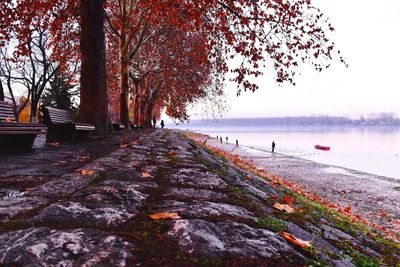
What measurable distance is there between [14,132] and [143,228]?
545 centimetres

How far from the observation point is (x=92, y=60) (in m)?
13.3

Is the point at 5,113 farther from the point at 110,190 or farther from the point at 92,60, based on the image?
the point at 92,60

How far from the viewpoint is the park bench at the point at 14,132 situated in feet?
22.9

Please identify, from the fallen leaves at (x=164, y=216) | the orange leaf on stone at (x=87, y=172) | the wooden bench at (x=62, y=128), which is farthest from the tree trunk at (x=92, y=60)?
the fallen leaves at (x=164, y=216)

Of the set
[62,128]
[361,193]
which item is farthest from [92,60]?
[361,193]

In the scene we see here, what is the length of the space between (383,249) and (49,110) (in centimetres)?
876

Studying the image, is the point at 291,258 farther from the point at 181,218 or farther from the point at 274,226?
the point at 181,218

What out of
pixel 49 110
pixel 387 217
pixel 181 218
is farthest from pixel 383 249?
pixel 387 217

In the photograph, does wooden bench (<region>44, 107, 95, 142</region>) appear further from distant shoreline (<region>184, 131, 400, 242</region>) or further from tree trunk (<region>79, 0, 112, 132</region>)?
distant shoreline (<region>184, 131, 400, 242</region>)

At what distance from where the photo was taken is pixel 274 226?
9.77ft

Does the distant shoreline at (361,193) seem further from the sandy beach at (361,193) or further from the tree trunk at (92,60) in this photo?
the tree trunk at (92,60)

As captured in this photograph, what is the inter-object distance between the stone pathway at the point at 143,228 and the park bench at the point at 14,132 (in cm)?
292

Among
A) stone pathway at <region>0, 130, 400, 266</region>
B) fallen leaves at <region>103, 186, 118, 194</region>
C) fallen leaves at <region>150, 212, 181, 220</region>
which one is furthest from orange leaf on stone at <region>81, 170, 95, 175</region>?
fallen leaves at <region>150, 212, 181, 220</region>

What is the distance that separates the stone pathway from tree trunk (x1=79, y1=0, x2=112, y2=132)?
30.9 feet
